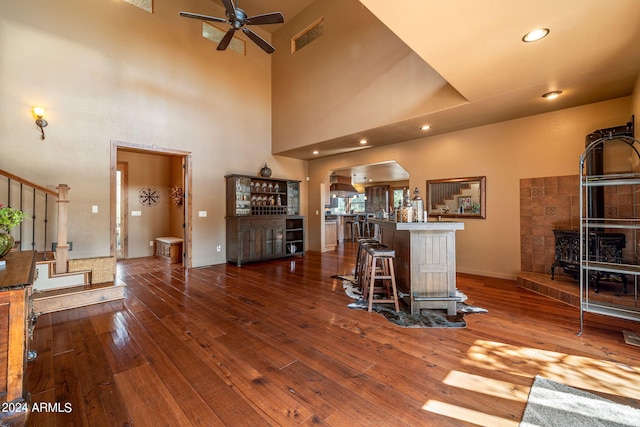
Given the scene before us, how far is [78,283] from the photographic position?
12.0ft

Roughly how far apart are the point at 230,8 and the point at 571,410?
5.32m

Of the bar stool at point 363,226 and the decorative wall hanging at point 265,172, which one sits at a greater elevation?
the decorative wall hanging at point 265,172

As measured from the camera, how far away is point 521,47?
251 cm

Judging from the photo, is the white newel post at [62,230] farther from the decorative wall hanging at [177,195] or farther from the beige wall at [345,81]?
the beige wall at [345,81]

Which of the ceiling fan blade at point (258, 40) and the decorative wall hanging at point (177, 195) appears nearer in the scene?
the ceiling fan blade at point (258, 40)

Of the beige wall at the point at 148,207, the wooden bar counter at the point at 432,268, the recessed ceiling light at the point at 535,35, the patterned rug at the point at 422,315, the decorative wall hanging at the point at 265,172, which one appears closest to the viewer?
the recessed ceiling light at the point at 535,35

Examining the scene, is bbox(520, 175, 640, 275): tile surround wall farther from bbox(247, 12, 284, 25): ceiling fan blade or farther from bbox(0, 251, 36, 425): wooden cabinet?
bbox(0, 251, 36, 425): wooden cabinet

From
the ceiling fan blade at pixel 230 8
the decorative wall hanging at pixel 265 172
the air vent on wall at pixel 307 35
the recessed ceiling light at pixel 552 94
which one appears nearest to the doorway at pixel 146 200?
the decorative wall hanging at pixel 265 172

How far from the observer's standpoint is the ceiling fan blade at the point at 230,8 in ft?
11.9

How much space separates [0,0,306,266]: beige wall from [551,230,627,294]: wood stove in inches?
236

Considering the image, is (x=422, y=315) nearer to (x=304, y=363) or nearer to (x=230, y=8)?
(x=304, y=363)

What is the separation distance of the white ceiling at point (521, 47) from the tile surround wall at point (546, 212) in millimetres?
1165

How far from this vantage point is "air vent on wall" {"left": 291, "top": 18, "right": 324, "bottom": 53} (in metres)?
5.94

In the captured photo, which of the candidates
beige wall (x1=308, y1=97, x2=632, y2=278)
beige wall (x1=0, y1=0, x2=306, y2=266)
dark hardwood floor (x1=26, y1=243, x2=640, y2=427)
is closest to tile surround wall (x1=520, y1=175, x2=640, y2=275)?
beige wall (x1=308, y1=97, x2=632, y2=278)
